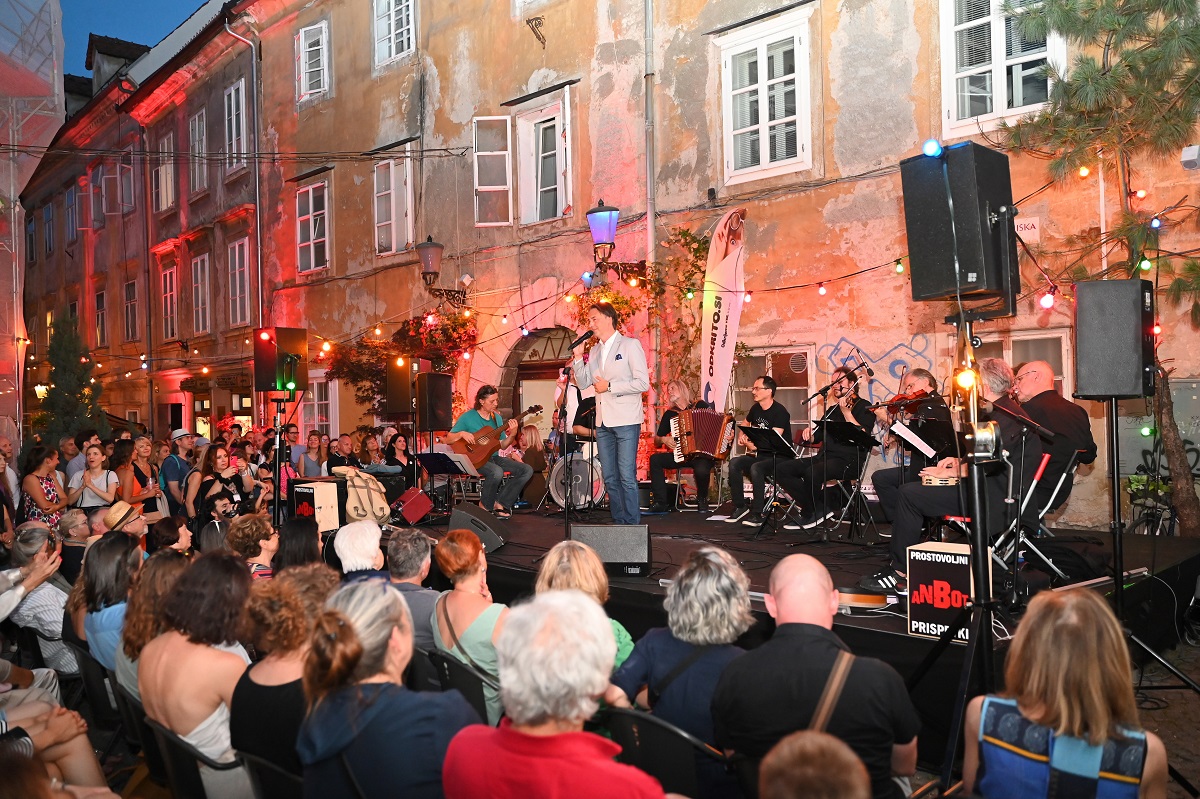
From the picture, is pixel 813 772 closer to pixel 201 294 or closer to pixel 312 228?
pixel 312 228

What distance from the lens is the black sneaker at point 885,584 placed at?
17.6 feet

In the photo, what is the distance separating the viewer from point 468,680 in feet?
11.6

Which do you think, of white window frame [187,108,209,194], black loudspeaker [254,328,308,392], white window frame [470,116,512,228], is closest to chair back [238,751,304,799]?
black loudspeaker [254,328,308,392]

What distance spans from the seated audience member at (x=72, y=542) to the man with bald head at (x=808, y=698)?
5020 millimetres

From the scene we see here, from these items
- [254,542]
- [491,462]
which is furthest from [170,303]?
[254,542]

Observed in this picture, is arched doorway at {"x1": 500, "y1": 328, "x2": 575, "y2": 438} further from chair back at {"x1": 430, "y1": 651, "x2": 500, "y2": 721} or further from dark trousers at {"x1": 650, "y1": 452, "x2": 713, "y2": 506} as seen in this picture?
chair back at {"x1": 430, "y1": 651, "x2": 500, "y2": 721}

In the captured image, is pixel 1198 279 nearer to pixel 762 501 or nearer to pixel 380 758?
pixel 762 501

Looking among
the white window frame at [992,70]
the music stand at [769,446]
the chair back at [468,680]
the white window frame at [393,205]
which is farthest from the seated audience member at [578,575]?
the white window frame at [393,205]

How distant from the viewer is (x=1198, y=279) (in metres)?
7.38

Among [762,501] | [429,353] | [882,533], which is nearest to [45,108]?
[429,353]

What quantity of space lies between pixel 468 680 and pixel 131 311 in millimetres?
24046

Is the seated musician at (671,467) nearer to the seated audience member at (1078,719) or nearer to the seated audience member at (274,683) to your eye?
the seated audience member at (274,683)

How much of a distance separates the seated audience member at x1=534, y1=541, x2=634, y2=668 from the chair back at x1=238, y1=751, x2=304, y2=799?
1275mm

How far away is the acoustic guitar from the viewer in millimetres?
10148
